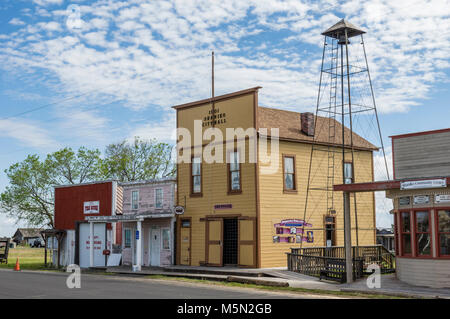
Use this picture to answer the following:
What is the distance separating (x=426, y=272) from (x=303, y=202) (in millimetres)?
10845

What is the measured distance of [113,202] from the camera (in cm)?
3547

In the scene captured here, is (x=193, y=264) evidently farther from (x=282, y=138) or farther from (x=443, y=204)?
(x=443, y=204)

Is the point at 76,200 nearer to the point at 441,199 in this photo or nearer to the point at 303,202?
the point at 303,202

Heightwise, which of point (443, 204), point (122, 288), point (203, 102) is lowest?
point (122, 288)

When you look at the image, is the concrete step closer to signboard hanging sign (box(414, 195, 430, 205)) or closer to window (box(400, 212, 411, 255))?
window (box(400, 212, 411, 255))

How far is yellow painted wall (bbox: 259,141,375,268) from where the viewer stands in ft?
90.1

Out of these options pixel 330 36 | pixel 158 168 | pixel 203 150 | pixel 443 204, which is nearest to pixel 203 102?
pixel 203 150

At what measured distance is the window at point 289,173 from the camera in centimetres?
2883

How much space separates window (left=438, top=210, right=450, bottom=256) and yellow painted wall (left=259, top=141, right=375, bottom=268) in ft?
29.4

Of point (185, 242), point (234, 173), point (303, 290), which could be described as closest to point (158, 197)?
point (185, 242)

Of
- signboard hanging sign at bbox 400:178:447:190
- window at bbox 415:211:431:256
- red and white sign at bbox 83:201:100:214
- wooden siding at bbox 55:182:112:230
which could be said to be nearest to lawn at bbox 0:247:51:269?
wooden siding at bbox 55:182:112:230

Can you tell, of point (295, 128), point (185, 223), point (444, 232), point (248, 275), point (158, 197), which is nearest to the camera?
point (444, 232)

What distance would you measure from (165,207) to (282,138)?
825cm

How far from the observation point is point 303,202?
29.4 metres
